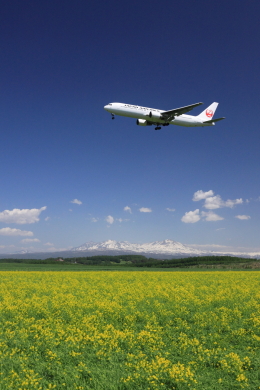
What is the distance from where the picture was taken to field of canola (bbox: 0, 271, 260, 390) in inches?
305

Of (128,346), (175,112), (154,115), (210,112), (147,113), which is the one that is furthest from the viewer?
(210,112)

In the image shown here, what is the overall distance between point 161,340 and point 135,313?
394 cm

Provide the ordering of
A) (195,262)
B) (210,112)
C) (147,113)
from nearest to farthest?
1. (147,113)
2. (210,112)
3. (195,262)

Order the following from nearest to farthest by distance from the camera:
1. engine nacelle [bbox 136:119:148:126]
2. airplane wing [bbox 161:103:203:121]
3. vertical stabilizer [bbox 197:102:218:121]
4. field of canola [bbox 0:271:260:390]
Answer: field of canola [bbox 0:271:260:390] → airplane wing [bbox 161:103:203:121] → engine nacelle [bbox 136:119:148:126] → vertical stabilizer [bbox 197:102:218:121]

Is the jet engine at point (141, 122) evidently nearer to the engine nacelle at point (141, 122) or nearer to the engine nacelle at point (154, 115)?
the engine nacelle at point (141, 122)

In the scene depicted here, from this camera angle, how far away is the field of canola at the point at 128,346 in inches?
305

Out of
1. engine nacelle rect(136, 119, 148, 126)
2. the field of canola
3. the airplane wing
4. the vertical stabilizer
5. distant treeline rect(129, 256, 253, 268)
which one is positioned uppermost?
the vertical stabilizer

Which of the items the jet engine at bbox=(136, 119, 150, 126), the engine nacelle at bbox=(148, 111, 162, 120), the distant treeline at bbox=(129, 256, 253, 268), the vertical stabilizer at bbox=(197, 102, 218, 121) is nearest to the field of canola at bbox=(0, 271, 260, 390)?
the engine nacelle at bbox=(148, 111, 162, 120)

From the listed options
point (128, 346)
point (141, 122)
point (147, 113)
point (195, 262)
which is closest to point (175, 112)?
point (147, 113)

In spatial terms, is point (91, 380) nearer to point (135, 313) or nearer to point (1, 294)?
point (135, 313)

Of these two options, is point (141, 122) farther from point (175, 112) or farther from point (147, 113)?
point (175, 112)

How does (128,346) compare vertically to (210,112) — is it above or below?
below

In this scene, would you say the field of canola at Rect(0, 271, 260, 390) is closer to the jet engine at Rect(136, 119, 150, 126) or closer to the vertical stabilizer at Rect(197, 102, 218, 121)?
the jet engine at Rect(136, 119, 150, 126)

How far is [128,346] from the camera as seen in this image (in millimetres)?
10367
